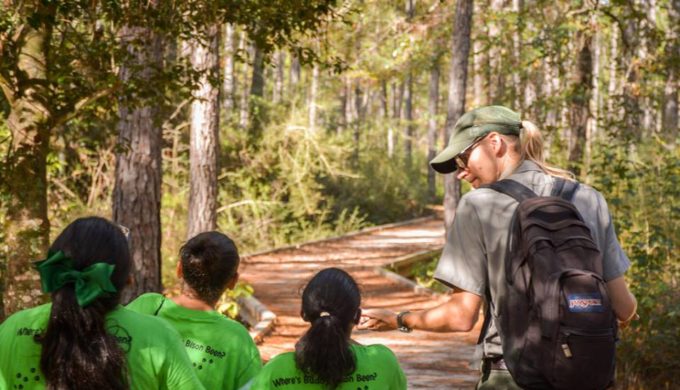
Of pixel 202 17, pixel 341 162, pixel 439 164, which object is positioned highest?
pixel 202 17

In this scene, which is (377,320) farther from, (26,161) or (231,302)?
(231,302)

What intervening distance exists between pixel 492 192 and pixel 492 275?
0.30 m

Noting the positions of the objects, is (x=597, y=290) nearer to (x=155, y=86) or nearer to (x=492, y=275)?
(x=492, y=275)

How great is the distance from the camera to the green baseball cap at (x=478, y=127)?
3914 mm

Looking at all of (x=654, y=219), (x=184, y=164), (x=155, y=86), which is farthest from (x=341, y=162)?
(x=155, y=86)

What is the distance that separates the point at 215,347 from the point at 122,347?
1.05 m

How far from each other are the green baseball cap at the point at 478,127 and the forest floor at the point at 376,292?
2.74 ft

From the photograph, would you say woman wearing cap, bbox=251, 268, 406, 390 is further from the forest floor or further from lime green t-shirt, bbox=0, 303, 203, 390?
lime green t-shirt, bbox=0, 303, 203, 390

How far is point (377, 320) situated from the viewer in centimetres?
392

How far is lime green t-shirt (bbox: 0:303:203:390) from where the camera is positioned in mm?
2949

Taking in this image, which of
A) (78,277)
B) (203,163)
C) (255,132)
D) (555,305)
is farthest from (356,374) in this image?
→ (255,132)

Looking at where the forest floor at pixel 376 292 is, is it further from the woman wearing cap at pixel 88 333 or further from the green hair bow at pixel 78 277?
the green hair bow at pixel 78 277

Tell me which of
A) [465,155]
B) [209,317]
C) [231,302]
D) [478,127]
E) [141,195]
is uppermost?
[478,127]

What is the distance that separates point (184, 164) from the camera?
80.5ft
